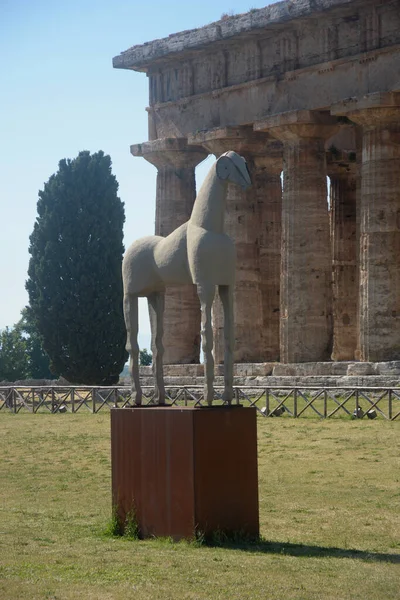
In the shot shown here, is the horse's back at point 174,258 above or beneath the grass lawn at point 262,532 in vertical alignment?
above

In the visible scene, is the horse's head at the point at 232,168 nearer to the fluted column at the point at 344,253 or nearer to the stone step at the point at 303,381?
the stone step at the point at 303,381

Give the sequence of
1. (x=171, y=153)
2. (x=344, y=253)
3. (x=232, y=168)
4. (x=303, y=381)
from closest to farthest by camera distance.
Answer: (x=232, y=168)
(x=303, y=381)
(x=171, y=153)
(x=344, y=253)

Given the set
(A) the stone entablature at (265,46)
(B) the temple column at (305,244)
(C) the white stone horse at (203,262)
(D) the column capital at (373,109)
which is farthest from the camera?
(B) the temple column at (305,244)

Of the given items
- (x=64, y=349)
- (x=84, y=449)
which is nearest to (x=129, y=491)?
(x=84, y=449)

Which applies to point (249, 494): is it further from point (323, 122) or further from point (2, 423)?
point (323, 122)

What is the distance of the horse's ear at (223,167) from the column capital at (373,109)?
2712 centimetres

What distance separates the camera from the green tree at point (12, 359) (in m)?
96.5

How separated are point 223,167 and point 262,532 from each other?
6239 mm

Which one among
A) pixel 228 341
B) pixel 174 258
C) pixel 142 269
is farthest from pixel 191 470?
pixel 142 269

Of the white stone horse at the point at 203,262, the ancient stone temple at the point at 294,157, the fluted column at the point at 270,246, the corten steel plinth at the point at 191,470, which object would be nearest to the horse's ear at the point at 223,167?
the white stone horse at the point at 203,262

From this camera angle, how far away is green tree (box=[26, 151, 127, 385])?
7625 centimetres

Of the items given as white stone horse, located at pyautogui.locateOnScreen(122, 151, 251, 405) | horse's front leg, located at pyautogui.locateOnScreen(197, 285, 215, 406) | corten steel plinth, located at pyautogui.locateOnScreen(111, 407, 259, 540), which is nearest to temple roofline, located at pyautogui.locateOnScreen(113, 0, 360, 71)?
white stone horse, located at pyautogui.locateOnScreen(122, 151, 251, 405)

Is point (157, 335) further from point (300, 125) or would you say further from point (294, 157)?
point (294, 157)

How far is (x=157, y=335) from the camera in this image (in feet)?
84.0
